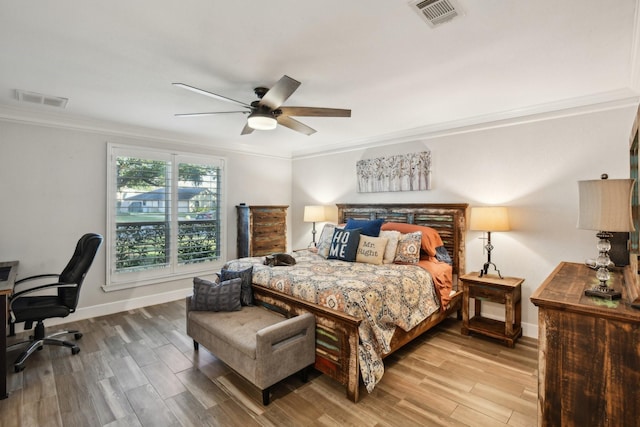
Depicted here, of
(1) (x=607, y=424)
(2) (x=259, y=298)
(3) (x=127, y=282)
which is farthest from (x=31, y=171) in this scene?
(1) (x=607, y=424)

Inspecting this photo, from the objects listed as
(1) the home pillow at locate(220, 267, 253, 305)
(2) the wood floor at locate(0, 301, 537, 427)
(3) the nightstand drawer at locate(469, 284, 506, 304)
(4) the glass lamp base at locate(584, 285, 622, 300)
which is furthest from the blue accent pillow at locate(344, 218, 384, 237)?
(4) the glass lamp base at locate(584, 285, 622, 300)

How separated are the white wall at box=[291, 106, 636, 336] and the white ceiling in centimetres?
26

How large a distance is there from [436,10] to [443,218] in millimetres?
2738

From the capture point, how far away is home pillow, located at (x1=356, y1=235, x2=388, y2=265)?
11.6ft

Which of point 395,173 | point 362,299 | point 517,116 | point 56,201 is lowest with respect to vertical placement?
point 362,299

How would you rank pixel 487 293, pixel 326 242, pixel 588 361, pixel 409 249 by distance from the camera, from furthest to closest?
pixel 326 242
pixel 409 249
pixel 487 293
pixel 588 361

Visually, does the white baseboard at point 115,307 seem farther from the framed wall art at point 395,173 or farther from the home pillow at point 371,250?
the framed wall art at point 395,173

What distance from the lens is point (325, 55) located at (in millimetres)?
2248

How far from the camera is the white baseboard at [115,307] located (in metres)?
3.77

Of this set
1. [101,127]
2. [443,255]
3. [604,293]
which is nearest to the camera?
[604,293]

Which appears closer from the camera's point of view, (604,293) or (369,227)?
(604,293)

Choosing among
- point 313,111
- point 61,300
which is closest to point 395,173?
point 313,111

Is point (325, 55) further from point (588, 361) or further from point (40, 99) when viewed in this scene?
point (40, 99)

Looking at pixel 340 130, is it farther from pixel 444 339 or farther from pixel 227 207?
pixel 444 339
